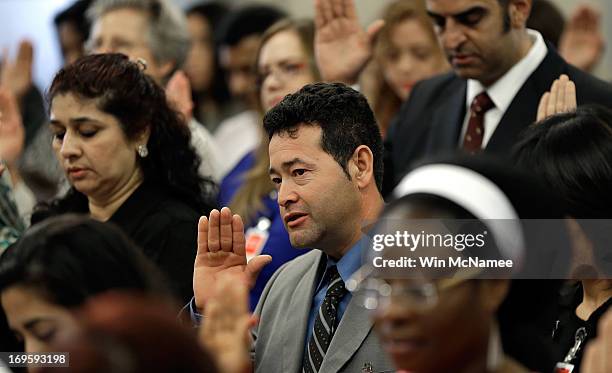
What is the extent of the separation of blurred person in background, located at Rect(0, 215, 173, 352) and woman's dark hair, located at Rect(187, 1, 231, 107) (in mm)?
4458

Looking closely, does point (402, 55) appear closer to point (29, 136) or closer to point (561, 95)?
point (561, 95)

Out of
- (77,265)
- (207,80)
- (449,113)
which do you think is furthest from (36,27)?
(77,265)

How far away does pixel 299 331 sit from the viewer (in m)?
3.26

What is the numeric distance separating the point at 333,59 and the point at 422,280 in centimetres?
247

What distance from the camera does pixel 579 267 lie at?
3.01m

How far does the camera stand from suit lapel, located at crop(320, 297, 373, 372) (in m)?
3.10

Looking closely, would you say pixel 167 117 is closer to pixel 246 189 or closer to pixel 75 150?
pixel 75 150

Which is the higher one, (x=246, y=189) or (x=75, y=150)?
(x=75, y=150)

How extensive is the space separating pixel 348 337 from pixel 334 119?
→ 64 centimetres

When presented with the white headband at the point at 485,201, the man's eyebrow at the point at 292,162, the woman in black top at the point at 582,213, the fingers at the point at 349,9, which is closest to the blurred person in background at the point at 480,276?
the white headband at the point at 485,201

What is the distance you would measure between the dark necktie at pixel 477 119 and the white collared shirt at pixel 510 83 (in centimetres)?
1

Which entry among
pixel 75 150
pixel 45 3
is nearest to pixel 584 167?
pixel 75 150

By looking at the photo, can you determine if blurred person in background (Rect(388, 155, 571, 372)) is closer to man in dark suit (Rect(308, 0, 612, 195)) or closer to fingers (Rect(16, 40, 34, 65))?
man in dark suit (Rect(308, 0, 612, 195))

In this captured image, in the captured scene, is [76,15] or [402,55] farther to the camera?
[76,15]
